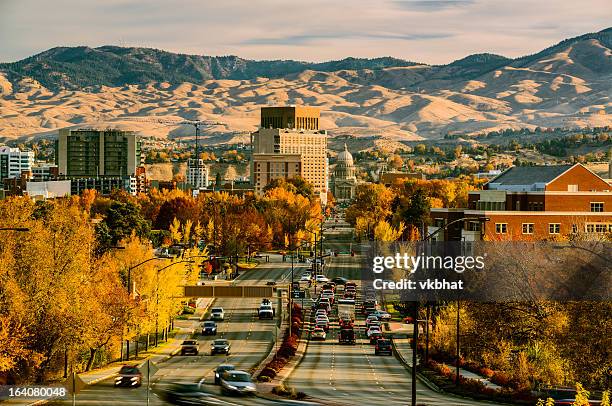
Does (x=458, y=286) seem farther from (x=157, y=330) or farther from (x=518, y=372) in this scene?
(x=157, y=330)

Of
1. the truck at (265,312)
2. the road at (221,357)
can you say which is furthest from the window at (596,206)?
the road at (221,357)

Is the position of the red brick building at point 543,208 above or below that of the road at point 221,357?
above

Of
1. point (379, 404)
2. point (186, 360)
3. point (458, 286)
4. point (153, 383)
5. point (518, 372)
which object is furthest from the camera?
point (186, 360)

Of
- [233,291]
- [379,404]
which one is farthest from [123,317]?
[233,291]

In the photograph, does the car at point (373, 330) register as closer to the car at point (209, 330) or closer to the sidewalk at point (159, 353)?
the car at point (209, 330)

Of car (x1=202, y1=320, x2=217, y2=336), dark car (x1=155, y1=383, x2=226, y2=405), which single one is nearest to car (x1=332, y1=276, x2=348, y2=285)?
car (x1=202, y1=320, x2=217, y2=336)

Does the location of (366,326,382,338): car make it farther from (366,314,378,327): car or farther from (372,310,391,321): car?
(372,310,391,321): car
